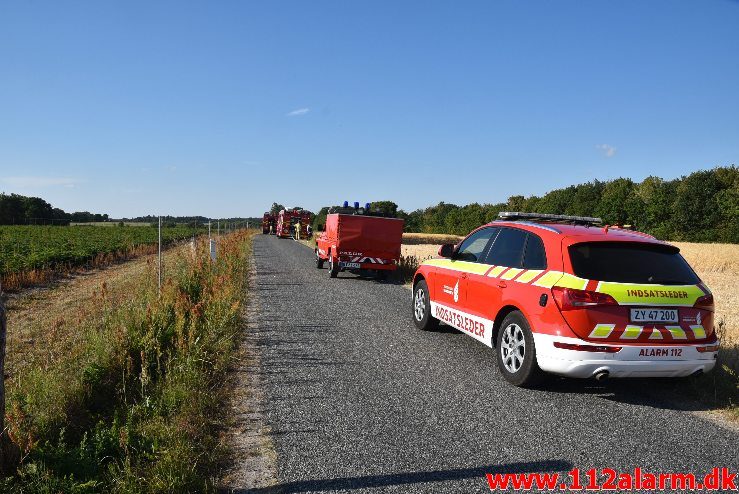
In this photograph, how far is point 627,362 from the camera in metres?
4.91

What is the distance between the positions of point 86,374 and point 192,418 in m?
1.71

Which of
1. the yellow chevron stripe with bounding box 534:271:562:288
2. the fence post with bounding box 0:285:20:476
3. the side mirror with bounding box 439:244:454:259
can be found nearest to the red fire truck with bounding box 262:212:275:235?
the side mirror with bounding box 439:244:454:259

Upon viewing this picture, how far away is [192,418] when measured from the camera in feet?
14.1

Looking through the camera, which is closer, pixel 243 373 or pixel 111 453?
pixel 111 453

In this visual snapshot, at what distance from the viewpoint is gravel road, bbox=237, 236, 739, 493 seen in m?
3.70

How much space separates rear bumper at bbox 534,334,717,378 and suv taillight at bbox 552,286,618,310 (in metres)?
0.31

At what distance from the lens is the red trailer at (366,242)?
50.9 ft

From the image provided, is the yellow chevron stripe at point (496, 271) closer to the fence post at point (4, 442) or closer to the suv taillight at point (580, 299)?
the suv taillight at point (580, 299)

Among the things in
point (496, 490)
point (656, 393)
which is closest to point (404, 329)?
point (656, 393)

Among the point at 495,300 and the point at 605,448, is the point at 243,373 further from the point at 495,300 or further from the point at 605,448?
the point at 605,448

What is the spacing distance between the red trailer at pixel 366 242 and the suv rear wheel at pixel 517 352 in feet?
31.8

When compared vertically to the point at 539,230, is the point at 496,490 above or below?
below

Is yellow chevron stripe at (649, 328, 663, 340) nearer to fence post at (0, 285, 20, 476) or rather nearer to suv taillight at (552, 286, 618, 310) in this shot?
suv taillight at (552, 286, 618, 310)

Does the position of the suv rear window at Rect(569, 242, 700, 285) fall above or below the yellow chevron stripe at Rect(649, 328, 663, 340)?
above
